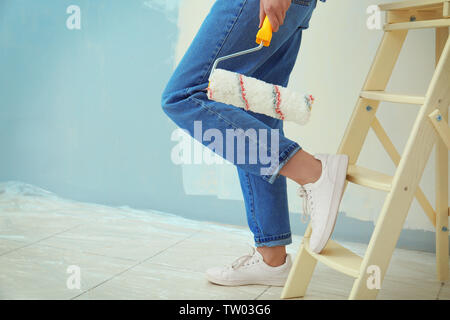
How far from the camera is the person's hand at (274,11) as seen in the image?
47.4 inches

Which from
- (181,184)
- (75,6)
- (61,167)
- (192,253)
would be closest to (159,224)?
(181,184)

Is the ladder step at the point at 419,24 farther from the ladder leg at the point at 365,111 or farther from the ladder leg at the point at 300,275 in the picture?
the ladder leg at the point at 300,275

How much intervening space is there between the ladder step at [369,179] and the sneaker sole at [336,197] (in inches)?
1.3

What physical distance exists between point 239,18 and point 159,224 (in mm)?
1191

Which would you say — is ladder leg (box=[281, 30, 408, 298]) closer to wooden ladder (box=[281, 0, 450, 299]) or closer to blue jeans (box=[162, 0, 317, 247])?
wooden ladder (box=[281, 0, 450, 299])

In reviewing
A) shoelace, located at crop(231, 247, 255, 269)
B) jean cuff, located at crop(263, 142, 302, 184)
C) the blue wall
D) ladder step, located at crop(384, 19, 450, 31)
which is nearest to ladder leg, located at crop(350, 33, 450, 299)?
ladder step, located at crop(384, 19, 450, 31)

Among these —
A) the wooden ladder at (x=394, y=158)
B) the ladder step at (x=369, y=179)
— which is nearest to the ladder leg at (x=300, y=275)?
the wooden ladder at (x=394, y=158)

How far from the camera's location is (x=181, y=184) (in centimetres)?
237

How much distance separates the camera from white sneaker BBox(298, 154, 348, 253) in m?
1.29

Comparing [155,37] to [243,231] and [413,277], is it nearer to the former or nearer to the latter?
[243,231]

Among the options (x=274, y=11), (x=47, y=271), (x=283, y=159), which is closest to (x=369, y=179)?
(x=283, y=159)

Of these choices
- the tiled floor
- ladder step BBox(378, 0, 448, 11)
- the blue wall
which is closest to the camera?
ladder step BBox(378, 0, 448, 11)

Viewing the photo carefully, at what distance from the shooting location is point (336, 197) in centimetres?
129

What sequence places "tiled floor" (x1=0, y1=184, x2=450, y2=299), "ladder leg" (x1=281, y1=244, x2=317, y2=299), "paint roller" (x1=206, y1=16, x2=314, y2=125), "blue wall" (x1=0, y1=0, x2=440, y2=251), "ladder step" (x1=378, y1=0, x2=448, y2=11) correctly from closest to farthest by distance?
"paint roller" (x1=206, y1=16, x2=314, y2=125)
"ladder step" (x1=378, y1=0, x2=448, y2=11)
"ladder leg" (x1=281, y1=244, x2=317, y2=299)
"tiled floor" (x1=0, y1=184, x2=450, y2=299)
"blue wall" (x1=0, y1=0, x2=440, y2=251)
